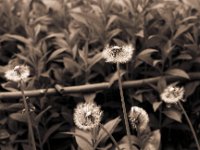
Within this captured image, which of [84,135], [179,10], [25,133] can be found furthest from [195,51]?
[25,133]

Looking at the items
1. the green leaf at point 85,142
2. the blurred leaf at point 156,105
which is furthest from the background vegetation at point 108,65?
the green leaf at point 85,142

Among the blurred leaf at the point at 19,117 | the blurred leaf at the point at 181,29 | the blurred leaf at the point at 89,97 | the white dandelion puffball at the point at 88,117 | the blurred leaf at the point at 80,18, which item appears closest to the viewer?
the white dandelion puffball at the point at 88,117

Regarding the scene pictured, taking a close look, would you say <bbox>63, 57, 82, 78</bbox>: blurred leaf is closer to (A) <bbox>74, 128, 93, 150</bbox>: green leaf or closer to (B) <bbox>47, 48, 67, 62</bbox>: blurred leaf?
(B) <bbox>47, 48, 67, 62</bbox>: blurred leaf

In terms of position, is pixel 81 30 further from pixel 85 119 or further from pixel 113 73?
pixel 85 119

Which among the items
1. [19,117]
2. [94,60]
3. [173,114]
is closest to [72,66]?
[94,60]

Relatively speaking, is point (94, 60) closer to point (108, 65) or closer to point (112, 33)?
point (108, 65)

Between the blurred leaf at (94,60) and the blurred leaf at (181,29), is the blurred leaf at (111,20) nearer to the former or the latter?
the blurred leaf at (94,60)

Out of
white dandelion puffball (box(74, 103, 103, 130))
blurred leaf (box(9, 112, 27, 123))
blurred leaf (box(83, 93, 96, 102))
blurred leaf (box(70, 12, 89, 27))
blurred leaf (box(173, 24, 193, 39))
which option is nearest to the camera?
white dandelion puffball (box(74, 103, 103, 130))

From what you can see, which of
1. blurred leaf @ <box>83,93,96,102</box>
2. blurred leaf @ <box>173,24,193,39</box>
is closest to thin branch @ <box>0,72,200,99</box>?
blurred leaf @ <box>83,93,96,102</box>
